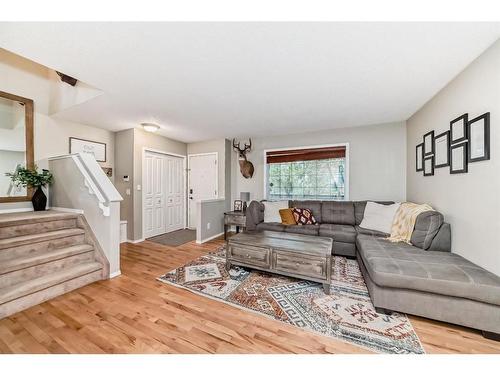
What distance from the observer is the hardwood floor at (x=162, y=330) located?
138 cm

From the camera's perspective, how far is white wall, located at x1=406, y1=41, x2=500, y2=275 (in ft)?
5.18

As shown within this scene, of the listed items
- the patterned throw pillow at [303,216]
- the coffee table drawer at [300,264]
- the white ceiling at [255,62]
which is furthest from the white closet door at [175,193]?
the coffee table drawer at [300,264]

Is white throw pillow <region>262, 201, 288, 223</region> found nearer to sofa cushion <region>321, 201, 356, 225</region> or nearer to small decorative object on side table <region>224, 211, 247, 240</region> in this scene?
small decorative object on side table <region>224, 211, 247, 240</region>

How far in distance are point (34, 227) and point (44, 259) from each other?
0.56 metres

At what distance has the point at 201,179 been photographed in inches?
199

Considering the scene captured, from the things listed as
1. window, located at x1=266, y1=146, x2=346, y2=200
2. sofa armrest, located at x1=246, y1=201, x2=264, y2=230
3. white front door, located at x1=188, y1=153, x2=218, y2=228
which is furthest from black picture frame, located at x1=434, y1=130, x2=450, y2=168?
white front door, located at x1=188, y1=153, x2=218, y2=228

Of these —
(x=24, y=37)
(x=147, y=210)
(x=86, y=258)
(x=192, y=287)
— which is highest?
(x=24, y=37)

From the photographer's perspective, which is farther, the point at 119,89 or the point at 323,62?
the point at 119,89

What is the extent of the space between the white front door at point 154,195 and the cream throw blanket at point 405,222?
14.5 ft
